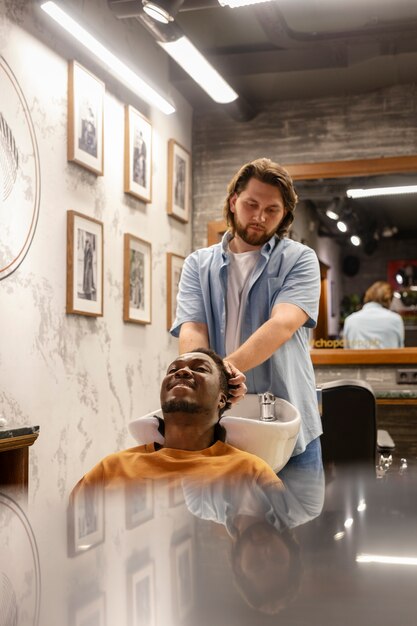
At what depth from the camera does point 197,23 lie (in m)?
4.59

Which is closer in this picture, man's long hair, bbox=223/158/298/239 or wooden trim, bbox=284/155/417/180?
man's long hair, bbox=223/158/298/239

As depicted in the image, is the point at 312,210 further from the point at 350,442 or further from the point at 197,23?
the point at 350,442

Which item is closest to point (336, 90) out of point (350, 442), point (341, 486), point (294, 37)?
point (294, 37)

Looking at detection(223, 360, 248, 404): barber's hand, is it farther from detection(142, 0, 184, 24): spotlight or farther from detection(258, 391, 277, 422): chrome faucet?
detection(142, 0, 184, 24): spotlight

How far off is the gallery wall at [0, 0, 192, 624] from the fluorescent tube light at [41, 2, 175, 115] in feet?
0.19

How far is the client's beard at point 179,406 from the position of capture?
134 cm

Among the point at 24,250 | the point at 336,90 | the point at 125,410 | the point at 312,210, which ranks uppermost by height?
the point at 336,90

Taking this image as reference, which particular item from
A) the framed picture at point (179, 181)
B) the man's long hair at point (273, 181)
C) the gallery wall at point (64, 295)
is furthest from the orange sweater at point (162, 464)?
the framed picture at point (179, 181)

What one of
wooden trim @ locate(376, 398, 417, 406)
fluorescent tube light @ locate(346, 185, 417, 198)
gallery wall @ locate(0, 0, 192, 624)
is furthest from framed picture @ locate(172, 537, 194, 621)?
fluorescent tube light @ locate(346, 185, 417, 198)

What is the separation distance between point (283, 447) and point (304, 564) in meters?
0.99

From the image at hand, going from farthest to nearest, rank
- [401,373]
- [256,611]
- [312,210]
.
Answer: [312,210] → [401,373] → [256,611]

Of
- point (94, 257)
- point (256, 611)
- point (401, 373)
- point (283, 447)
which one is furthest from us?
point (401, 373)

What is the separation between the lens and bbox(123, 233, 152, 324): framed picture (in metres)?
4.33

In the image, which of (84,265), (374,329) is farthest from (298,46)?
(374,329)
